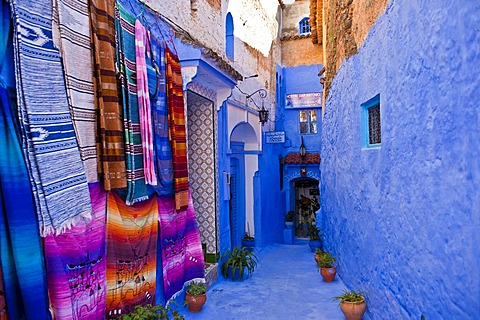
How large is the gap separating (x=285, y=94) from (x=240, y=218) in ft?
20.0

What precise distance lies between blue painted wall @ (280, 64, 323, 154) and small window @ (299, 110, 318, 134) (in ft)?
0.39

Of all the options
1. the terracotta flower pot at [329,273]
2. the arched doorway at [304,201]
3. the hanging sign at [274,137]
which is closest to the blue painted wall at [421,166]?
the terracotta flower pot at [329,273]

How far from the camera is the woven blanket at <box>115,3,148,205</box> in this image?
4332mm

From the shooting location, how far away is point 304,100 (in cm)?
1495

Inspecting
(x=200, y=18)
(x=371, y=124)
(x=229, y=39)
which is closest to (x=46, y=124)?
(x=371, y=124)

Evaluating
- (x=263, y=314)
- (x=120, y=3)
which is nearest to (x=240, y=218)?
(x=263, y=314)

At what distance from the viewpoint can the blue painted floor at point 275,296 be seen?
20.0 feet

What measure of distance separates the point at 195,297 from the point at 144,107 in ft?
9.75

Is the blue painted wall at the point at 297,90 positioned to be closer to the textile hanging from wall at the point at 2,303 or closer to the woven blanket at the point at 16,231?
the woven blanket at the point at 16,231

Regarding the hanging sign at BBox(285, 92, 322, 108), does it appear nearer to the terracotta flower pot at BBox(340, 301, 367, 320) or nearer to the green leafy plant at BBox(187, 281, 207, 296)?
the green leafy plant at BBox(187, 281, 207, 296)

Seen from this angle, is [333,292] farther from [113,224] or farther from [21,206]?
[21,206]

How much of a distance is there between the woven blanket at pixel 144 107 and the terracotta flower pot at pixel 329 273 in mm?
4592

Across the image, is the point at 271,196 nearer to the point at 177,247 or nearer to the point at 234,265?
the point at 234,265

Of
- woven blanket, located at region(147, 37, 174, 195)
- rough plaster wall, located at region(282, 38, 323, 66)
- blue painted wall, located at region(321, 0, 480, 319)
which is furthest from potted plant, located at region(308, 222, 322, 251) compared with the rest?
woven blanket, located at region(147, 37, 174, 195)
